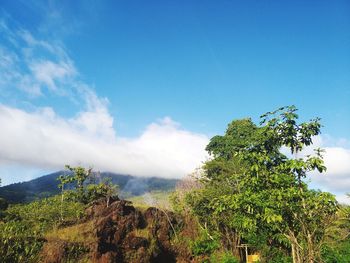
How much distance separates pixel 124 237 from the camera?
18.7 meters

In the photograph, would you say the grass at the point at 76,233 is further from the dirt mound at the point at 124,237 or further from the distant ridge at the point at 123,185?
the distant ridge at the point at 123,185

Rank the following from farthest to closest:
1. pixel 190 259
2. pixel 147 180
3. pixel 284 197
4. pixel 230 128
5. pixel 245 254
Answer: pixel 147 180 → pixel 230 128 → pixel 245 254 → pixel 190 259 → pixel 284 197

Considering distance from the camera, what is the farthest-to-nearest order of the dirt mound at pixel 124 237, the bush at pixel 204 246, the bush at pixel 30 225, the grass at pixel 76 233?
the bush at pixel 204 246, the grass at pixel 76 233, the dirt mound at pixel 124 237, the bush at pixel 30 225

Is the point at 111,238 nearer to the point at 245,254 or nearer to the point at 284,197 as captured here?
the point at 245,254

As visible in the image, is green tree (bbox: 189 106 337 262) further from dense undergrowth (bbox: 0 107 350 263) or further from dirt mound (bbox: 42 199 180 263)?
dirt mound (bbox: 42 199 180 263)

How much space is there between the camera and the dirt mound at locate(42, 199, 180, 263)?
1623 cm

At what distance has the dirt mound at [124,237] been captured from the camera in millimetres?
16234

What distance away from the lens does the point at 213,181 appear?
25906mm

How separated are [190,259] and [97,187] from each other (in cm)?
928

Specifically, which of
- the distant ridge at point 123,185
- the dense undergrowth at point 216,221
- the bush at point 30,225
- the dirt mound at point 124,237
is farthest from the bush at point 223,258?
the distant ridge at point 123,185

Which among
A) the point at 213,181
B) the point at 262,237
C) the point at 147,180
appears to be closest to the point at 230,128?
the point at 213,181

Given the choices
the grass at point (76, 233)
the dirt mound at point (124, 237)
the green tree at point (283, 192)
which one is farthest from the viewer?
the grass at point (76, 233)

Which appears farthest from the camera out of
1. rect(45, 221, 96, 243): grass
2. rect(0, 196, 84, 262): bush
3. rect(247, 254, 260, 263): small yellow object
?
rect(247, 254, 260, 263): small yellow object

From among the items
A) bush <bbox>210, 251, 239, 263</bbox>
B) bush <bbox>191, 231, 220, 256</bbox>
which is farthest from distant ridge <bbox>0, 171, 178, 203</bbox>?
bush <bbox>210, 251, 239, 263</bbox>
